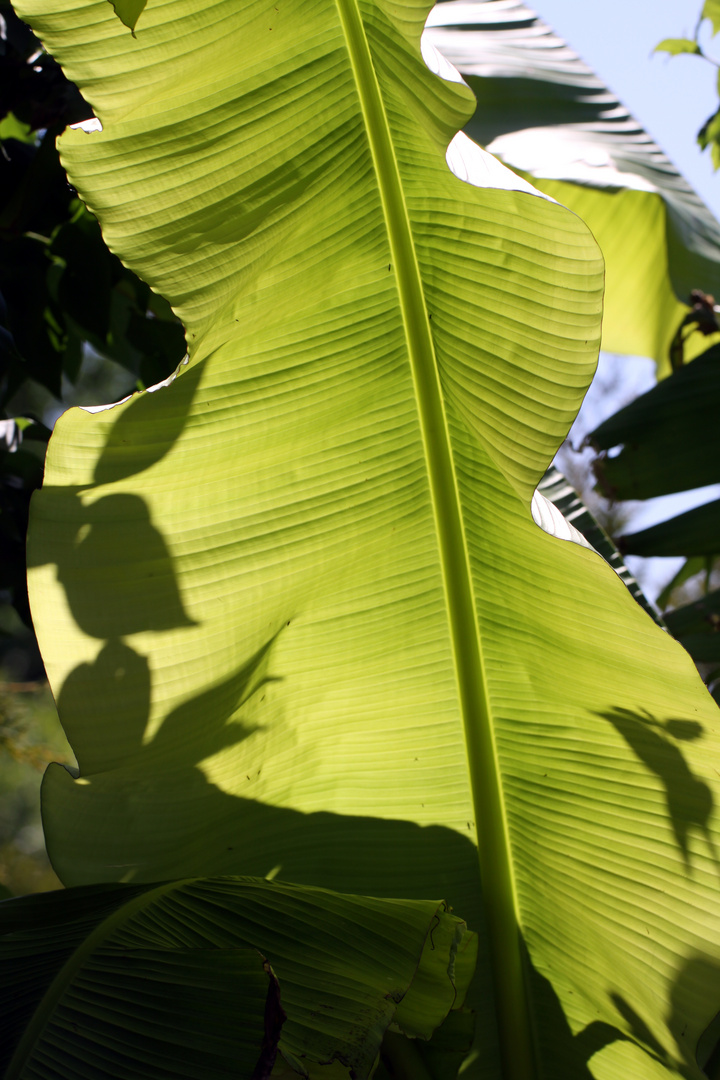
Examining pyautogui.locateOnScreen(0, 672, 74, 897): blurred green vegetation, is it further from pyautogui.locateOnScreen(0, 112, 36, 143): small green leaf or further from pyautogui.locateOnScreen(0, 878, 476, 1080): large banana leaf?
pyautogui.locateOnScreen(0, 878, 476, 1080): large banana leaf

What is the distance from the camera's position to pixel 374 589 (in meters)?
0.75

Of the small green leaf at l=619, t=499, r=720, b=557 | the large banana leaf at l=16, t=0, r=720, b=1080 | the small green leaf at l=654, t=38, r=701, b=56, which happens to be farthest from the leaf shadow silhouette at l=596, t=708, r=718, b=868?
the small green leaf at l=654, t=38, r=701, b=56

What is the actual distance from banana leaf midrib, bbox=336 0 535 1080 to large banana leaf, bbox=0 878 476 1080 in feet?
0.44

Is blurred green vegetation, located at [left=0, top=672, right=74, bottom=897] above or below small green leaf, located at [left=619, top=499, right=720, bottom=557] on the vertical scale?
below

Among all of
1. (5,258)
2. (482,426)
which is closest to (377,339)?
(482,426)

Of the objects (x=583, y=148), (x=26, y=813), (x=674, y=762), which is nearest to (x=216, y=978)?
(x=674, y=762)

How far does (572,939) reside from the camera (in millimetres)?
766

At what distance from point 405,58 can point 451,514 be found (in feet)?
1.37

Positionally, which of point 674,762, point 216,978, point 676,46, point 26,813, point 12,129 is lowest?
point 26,813

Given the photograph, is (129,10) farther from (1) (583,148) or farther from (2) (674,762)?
(1) (583,148)

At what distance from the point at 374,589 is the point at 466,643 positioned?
108 millimetres

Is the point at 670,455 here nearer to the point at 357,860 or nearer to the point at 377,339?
the point at 377,339

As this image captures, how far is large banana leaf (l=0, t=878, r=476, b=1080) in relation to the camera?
428 mm

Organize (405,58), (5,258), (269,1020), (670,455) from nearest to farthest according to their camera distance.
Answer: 1. (269,1020)
2. (405,58)
3. (5,258)
4. (670,455)
